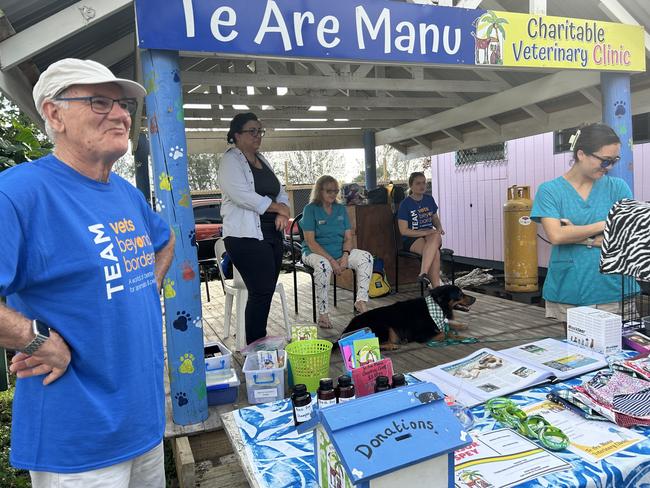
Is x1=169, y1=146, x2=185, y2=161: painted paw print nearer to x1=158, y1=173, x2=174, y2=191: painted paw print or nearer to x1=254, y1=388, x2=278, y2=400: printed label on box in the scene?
x1=158, y1=173, x2=174, y2=191: painted paw print

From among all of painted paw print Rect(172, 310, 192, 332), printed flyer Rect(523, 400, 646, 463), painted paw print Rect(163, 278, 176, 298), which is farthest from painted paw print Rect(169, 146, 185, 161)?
printed flyer Rect(523, 400, 646, 463)

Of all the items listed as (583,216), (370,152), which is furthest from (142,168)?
(583,216)

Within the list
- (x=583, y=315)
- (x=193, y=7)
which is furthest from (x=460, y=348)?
(x=193, y=7)

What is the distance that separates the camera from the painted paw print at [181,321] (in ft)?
8.19

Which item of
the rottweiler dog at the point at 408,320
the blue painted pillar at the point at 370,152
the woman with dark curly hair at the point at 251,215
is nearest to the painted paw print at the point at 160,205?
→ the woman with dark curly hair at the point at 251,215

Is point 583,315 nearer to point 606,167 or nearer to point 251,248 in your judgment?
point 606,167

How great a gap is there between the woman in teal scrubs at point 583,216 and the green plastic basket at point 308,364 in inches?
50.6

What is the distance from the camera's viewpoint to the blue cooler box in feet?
9.18

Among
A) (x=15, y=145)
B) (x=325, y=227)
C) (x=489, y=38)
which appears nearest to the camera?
(x=489, y=38)

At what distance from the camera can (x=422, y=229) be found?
5.43m

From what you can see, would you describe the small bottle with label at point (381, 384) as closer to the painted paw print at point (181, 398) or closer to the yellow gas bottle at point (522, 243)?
the painted paw print at point (181, 398)

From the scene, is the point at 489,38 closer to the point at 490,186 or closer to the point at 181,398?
the point at 181,398

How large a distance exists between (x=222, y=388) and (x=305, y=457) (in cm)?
151

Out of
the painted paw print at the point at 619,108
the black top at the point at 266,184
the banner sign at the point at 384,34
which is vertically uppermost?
the banner sign at the point at 384,34
